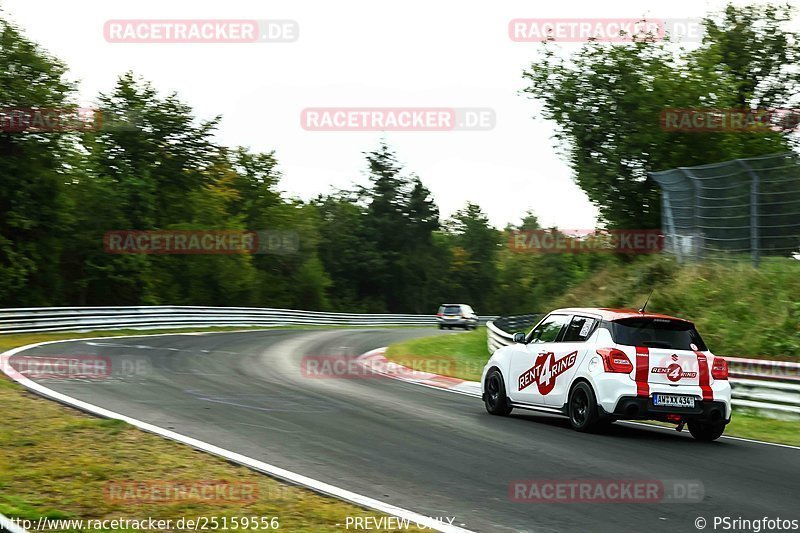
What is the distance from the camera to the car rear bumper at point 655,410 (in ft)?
35.3

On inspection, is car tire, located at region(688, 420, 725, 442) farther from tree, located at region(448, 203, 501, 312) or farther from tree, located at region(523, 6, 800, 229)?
tree, located at region(448, 203, 501, 312)

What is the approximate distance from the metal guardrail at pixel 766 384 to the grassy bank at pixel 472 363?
0.16m

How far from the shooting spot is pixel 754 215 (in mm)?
18953

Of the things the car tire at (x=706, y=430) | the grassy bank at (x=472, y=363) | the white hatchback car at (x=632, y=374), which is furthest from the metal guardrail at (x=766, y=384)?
the white hatchback car at (x=632, y=374)

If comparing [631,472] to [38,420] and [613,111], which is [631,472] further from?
[613,111]

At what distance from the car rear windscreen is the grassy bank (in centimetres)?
176

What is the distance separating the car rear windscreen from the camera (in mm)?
11156

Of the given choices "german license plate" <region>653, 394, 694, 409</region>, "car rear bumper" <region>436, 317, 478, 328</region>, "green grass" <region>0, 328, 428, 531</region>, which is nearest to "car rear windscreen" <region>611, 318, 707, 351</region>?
"german license plate" <region>653, 394, 694, 409</region>

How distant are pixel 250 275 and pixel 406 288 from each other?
30.8m

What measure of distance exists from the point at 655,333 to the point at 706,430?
1.36 meters

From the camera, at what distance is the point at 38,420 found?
1017 cm

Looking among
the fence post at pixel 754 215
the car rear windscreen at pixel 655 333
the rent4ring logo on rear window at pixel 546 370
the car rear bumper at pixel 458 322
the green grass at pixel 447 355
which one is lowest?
the car rear bumper at pixel 458 322

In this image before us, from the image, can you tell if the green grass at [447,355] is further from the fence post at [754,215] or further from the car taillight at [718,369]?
the car taillight at [718,369]

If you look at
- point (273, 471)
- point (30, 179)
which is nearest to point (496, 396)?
point (273, 471)
